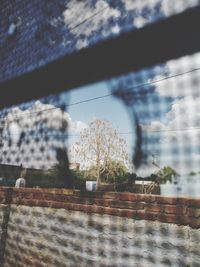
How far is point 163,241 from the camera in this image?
5.01 ft

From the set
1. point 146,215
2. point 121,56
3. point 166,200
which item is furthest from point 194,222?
point 121,56

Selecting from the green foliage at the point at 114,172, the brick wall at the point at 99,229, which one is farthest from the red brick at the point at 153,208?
the green foliage at the point at 114,172

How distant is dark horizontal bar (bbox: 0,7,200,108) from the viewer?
76 centimetres

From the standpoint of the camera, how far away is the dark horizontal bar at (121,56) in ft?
2.48

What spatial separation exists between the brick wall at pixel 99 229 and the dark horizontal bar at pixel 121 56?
894 mm

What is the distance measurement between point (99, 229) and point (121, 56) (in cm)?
138

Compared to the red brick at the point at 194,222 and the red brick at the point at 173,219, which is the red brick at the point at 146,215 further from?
the red brick at the point at 194,222

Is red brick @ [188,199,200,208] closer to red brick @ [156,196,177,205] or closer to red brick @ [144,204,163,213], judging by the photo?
red brick @ [156,196,177,205]

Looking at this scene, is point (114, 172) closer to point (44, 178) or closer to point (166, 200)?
point (44, 178)

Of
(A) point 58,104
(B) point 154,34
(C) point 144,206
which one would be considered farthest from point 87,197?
(B) point 154,34

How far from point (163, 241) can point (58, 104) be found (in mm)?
1015

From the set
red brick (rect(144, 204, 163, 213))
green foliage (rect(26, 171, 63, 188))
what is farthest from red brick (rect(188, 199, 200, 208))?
green foliage (rect(26, 171, 63, 188))

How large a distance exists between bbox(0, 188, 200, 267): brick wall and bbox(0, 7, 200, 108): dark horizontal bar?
35.2 inches

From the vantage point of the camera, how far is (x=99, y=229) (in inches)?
72.7
